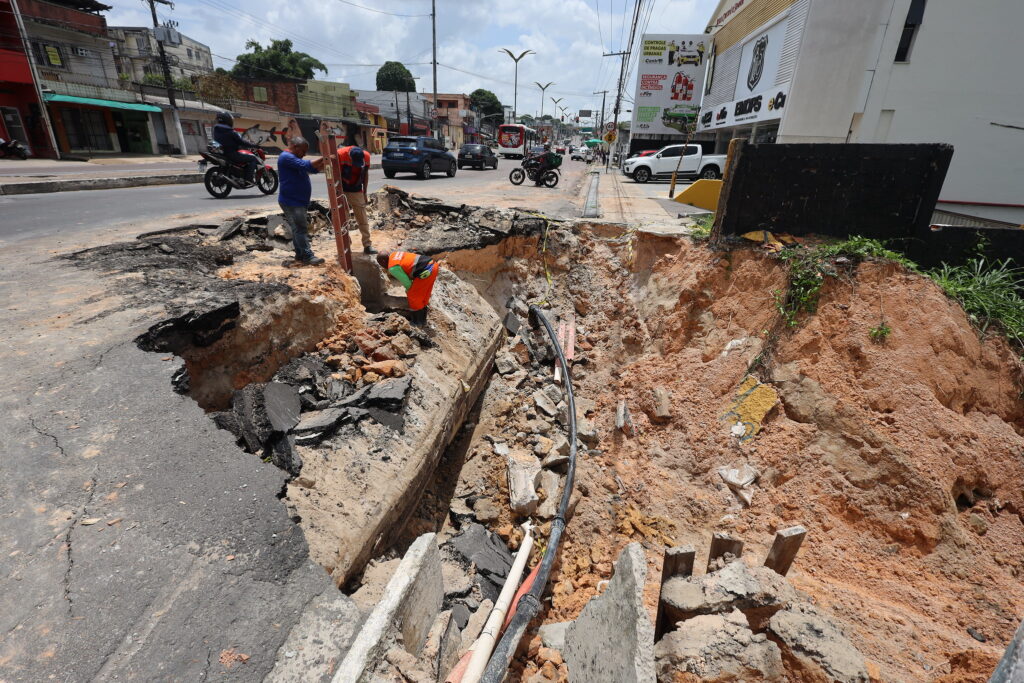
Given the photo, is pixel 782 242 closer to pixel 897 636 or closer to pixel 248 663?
pixel 897 636

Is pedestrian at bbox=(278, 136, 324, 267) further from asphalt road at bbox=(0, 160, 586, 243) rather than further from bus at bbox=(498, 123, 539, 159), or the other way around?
bus at bbox=(498, 123, 539, 159)

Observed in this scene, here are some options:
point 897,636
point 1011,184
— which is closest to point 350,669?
point 897,636

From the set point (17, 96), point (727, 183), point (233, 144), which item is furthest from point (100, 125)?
point (727, 183)

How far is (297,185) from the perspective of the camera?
5.04 m

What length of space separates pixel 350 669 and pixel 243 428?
6.04ft

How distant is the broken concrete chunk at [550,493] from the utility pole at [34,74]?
26.4 meters

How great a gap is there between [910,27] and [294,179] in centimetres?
1679

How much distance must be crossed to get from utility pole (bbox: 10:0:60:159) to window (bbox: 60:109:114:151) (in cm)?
188

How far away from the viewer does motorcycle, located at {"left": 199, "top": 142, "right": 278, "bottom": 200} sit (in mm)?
9562

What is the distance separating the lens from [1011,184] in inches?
504

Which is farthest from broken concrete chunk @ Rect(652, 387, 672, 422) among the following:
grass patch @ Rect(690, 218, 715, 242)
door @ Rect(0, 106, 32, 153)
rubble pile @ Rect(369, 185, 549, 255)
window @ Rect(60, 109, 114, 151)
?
window @ Rect(60, 109, 114, 151)

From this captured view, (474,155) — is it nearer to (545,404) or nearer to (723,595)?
(545,404)

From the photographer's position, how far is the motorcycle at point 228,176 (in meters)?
9.56

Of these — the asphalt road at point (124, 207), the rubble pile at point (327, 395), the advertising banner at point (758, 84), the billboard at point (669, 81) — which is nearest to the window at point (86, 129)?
the asphalt road at point (124, 207)
